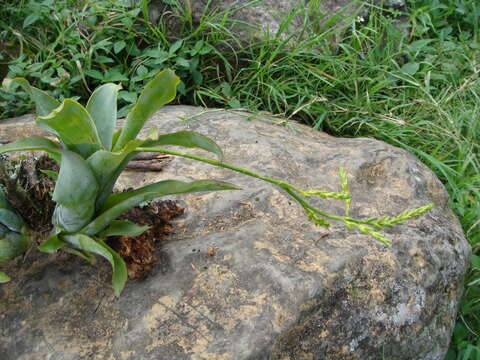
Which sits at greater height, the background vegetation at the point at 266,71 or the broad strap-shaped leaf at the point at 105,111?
the broad strap-shaped leaf at the point at 105,111

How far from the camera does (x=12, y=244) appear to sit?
64.5 inches

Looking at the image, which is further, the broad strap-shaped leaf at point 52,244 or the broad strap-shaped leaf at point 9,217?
the broad strap-shaped leaf at point 9,217

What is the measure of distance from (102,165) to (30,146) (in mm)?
208

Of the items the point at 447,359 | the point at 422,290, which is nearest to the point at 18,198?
the point at 422,290

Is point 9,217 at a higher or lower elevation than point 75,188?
lower

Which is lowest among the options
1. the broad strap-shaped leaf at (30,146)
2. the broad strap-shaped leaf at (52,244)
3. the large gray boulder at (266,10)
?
the broad strap-shaped leaf at (52,244)

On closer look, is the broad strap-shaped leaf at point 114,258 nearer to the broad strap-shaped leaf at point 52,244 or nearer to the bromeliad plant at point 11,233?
the broad strap-shaped leaf at point 52,244

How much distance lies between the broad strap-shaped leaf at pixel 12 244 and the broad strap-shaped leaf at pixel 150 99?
47 centimetres

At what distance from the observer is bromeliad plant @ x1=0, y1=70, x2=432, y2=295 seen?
1.37 m

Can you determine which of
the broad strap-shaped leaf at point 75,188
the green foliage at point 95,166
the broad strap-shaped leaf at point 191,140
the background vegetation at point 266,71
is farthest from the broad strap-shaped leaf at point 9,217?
the background vegetation at point 266,71

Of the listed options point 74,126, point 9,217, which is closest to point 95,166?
point 74,126

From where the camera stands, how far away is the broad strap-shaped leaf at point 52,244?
1.53 meters

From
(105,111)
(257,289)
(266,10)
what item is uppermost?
(105,111)

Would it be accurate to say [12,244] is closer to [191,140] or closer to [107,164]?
[107,164]
